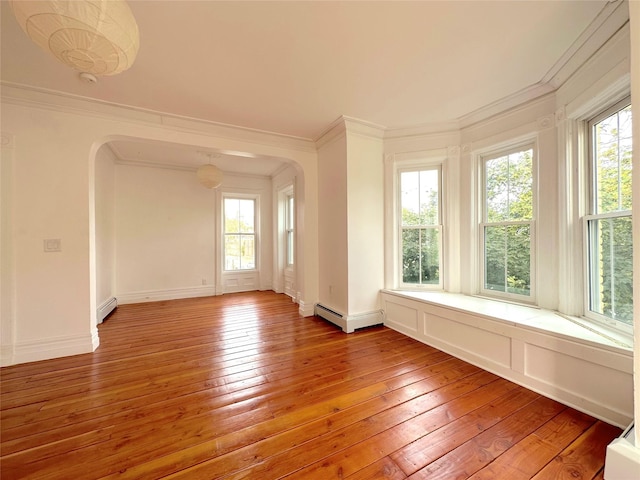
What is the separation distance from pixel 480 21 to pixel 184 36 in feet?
7.12

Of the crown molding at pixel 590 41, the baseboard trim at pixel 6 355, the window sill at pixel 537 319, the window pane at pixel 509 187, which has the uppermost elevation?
the crown molding at pixel 590 41

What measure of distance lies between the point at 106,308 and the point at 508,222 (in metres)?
5.82

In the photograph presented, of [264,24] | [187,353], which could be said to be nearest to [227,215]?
[187,353]

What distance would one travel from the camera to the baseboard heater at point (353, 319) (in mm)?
3395

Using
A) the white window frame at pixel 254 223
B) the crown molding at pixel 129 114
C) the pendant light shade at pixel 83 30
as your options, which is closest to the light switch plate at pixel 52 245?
the crown molding at pixel 129 114

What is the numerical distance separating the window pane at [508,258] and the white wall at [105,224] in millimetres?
5376

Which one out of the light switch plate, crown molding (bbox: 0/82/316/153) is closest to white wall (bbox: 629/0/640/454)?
crown molding (bbox: 0/82/316/153)

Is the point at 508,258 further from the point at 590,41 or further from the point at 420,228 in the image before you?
the point at 590,41

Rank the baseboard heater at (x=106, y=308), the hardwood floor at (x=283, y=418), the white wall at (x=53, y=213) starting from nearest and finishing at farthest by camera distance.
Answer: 1. the hardwood floor at (x=283, y=418)
2. the white wall at (x=53, y=213)
3. the baseboard heater at (x=106, y=308)

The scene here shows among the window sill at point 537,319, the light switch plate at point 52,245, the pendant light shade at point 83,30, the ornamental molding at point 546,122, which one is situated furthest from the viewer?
the light switch plate at point 52,245

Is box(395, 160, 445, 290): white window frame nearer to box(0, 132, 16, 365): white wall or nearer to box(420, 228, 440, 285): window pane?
box(420, 228, 440, 285): window pane

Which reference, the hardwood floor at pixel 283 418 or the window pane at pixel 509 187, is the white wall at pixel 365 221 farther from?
the window pane at pixel 509 187

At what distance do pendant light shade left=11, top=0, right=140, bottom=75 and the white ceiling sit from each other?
A: 2.03 ft

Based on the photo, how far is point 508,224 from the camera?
2893 millimetres
